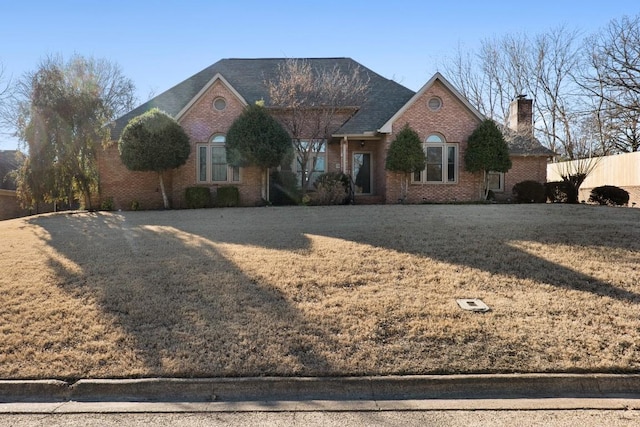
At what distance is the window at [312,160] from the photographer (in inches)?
733

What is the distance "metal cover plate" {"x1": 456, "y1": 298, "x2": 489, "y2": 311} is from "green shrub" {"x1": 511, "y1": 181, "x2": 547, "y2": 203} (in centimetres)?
1319

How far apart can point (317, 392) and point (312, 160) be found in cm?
1539

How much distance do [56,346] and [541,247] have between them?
8.31 meters

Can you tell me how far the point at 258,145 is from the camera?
1662 centimetres

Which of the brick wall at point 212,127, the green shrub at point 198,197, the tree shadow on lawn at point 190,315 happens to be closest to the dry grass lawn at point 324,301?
the tree shadow on lawn at point 190,315

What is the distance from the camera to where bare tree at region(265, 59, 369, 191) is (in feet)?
58.7

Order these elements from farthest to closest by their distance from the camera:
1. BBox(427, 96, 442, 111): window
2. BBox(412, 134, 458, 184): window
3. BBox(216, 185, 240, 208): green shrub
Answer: BBox(412, 134, 458, 184): window < BBox(427, 96, 442, 111): window < BBox(216, 185, 240, 208): green shrub

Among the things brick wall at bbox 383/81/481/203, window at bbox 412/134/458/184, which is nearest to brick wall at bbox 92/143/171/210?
brick wall at bbox 383/81/481/203

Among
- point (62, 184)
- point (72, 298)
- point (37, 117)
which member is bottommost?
point (72, 298)

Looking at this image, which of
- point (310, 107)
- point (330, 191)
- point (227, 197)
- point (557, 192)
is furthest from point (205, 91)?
point (557, 192)

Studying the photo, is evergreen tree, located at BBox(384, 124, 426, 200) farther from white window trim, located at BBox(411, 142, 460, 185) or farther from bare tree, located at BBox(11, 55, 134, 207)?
bare tree, located at BBox(11, 55, 134, 207)

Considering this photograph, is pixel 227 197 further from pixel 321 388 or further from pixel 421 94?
pixel 321 388

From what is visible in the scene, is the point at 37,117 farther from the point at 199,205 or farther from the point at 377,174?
the point at 377,174

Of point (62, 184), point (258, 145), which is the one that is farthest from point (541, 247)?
point (62, 184)
